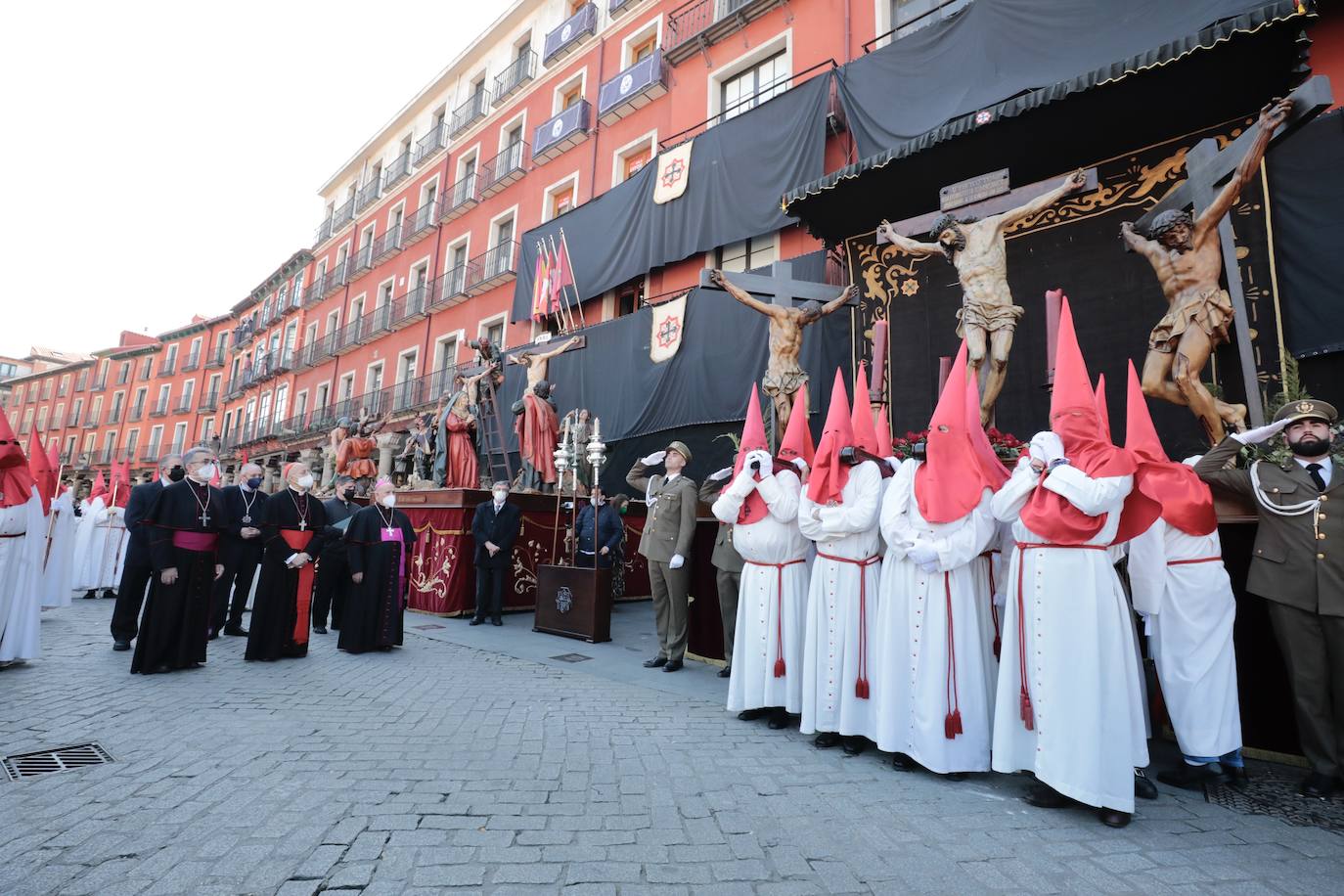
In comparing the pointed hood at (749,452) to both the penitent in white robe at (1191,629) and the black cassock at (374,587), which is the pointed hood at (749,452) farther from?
the black cassock at (374,587)

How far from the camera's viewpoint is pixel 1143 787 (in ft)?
11.2

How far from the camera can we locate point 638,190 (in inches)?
563

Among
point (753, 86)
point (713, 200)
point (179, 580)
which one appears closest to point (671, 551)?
point (179, 580)

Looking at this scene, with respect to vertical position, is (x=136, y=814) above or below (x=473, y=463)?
below

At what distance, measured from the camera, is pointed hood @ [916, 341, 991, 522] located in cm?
366

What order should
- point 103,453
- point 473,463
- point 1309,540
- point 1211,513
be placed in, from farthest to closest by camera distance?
point 103,453, point 473,463, point 1211,513, point 1309,540

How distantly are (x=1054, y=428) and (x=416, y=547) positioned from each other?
30.2 ft

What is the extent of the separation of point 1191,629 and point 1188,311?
3871 mm

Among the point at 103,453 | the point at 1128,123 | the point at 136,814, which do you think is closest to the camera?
the point at 136,814

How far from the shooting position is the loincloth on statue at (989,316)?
7.32m

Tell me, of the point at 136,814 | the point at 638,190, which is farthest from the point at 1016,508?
the point at 638,190

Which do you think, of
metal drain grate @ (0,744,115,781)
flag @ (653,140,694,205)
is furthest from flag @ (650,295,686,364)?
metal drain grate @ (0,744,115,781)

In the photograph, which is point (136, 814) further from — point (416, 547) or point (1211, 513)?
point (416, 547)

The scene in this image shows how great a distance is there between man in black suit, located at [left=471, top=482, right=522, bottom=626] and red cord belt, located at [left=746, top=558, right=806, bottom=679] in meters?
5.00
